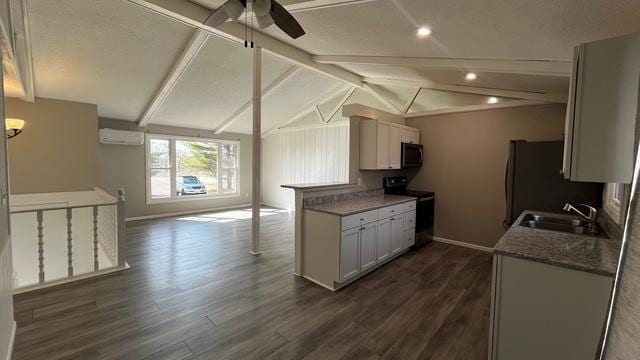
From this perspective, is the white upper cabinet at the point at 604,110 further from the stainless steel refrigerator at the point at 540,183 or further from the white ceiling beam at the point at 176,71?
the white ceiling beam at the point at 176,71

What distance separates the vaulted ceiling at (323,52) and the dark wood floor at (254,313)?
2467mm

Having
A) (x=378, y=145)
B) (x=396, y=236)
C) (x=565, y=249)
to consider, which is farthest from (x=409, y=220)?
(x=565, y=249)

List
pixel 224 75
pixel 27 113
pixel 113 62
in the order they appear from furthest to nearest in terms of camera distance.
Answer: pixel 224 75, pixel 27 113, pixel 113 62

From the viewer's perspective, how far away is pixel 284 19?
2250mm

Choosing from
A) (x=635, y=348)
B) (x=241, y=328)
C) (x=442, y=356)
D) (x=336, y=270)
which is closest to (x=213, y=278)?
(x=241, y=328)

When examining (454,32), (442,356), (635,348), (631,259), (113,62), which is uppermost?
(113,62)

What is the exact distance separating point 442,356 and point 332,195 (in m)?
2.16

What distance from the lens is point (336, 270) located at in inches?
122

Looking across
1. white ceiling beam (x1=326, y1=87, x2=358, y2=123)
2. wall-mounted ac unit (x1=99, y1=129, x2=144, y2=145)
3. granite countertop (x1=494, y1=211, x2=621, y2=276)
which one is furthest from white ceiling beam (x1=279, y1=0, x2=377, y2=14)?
wall-mounted ac unit (x1=99, y1=129, x2=144, y2=145)

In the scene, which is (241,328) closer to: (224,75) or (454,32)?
(454,32)

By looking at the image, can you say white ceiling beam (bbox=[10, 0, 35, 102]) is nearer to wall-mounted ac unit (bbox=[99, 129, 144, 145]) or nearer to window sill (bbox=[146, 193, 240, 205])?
→ wall-mounted ac unit (bbox=[99, 129, 144, 145])

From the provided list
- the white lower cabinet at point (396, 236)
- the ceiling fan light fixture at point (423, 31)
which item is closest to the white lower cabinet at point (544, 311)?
the ceiling fan light fixture at point (423, 31)

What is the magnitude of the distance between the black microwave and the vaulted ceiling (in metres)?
0.81

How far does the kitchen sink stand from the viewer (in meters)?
2.43
